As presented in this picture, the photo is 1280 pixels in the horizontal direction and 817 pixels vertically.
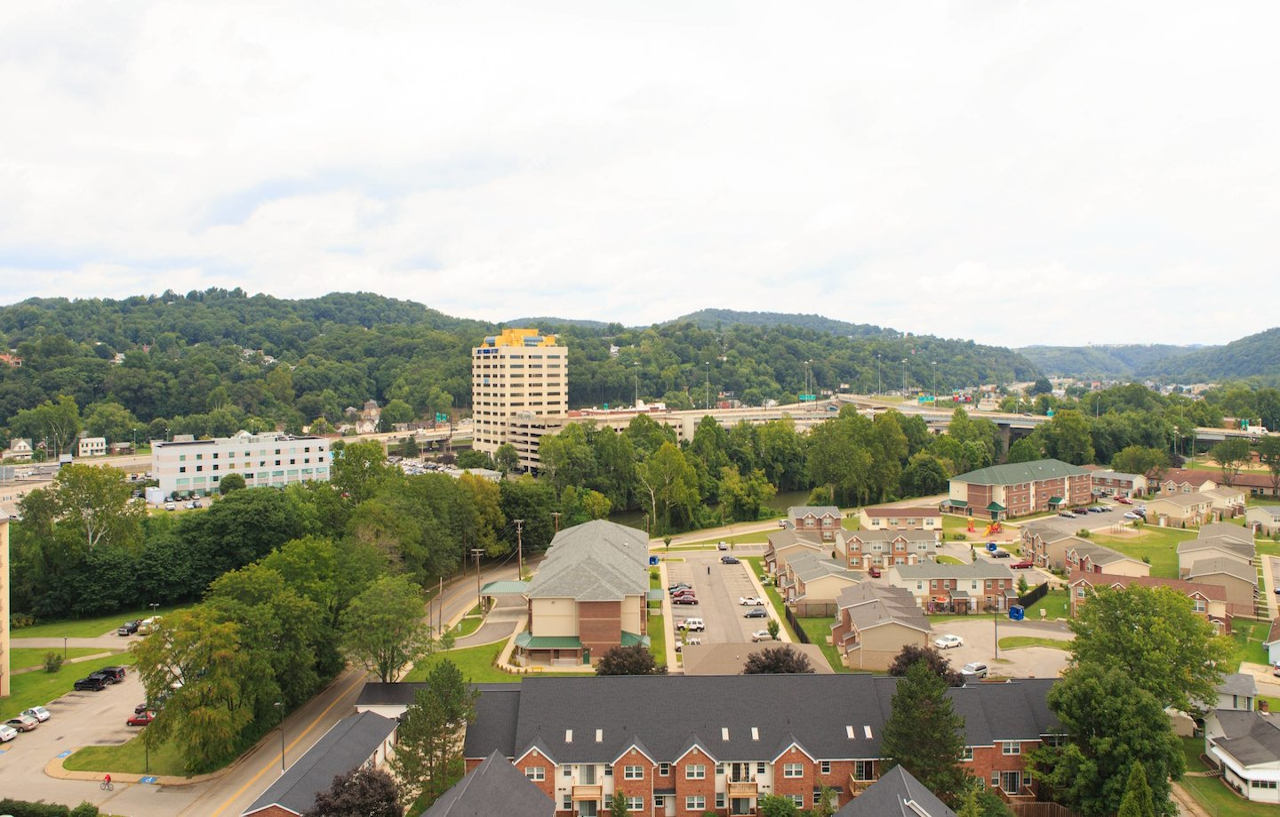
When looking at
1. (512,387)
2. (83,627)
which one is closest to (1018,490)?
(512,387)

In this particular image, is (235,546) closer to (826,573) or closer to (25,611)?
(25,611)

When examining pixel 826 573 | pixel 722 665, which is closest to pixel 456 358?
pixel 826 573

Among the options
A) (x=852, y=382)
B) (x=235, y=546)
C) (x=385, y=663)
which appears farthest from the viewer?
(x=852, y=382)

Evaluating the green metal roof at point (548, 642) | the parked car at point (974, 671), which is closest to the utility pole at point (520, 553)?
the green metal roof at point (548, 642)

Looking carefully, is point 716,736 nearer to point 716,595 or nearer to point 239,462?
point 716,595

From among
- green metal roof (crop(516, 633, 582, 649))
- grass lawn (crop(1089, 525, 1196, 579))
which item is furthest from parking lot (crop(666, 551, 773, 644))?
grass lawn (crop(1089, 525, 1196, 579))

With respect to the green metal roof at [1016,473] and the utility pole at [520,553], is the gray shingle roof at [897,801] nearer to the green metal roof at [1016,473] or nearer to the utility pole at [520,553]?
the utility pole at [520,553]
